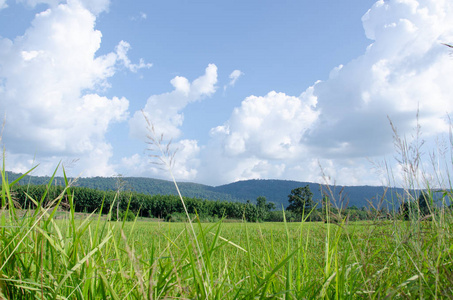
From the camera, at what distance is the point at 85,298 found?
157cm

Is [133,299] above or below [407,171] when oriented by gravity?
below

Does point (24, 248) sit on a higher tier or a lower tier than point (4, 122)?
lower

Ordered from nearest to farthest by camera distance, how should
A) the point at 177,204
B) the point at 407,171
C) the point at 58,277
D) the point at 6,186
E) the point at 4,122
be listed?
the point at 58,277
the point at 6,186
the point at 4,122
the point at 407,171
the point at 177,204

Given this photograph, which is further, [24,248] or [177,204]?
[177,204]

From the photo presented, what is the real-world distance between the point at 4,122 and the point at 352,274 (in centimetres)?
255

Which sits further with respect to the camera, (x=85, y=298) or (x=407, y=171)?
(x=407, y=171)

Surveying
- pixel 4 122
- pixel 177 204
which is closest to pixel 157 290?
pixel 4 122

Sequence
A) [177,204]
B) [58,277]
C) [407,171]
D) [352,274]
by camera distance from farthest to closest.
A: [177,204] < [407,171] < [352,274] < [58,277]

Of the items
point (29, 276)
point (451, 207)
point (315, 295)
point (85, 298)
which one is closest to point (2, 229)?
point (29, 276)

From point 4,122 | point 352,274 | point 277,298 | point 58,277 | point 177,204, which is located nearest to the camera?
point 277,298

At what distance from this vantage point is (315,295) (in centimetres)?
161

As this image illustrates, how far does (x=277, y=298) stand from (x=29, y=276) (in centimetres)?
146

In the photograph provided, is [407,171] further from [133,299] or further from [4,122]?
[4,122]

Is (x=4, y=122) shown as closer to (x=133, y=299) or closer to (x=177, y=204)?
(x=133, y=299)
